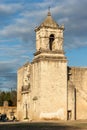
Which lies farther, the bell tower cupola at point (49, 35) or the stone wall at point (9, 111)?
the stone wall at point (9, 111)

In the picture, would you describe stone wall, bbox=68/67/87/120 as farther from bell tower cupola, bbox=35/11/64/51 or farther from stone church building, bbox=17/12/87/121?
bell tower cupola, bbox=35/11/64/51

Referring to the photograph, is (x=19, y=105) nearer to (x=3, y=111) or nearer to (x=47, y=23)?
(x=3, y=111)

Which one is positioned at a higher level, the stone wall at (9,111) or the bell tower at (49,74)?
the bell tower at (49,74)

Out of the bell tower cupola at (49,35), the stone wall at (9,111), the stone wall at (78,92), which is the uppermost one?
the bell tower cupola at (49,35)

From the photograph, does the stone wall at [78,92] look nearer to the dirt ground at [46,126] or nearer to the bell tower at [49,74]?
the bell tower at [49,74]

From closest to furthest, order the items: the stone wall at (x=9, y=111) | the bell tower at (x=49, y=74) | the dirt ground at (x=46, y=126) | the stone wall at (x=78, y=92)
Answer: the dirt ground at (x=46, y=126)
the bell tower at (x=49, y=74)
the stone wall at (x=78, y=92)
the stone wall at (x=9, y=111)

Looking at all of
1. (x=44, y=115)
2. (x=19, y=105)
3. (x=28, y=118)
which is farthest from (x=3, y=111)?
(x=44, y=115)

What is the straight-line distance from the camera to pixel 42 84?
4072cm

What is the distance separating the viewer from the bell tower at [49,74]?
40.6 metres

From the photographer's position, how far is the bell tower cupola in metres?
42.2

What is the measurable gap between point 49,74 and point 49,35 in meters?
4.35

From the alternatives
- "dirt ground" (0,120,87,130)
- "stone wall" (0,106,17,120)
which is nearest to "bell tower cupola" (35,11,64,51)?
"stone wall" (0,106,17,120)

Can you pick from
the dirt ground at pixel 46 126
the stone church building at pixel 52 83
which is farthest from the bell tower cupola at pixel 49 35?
the dirt ground at pixel 46 126

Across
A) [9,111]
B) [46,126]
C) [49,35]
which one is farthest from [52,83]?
[46,126]
